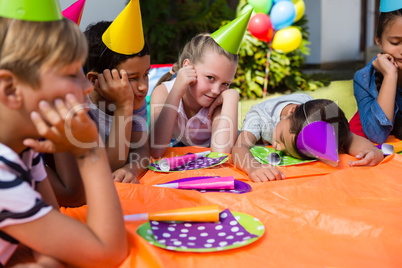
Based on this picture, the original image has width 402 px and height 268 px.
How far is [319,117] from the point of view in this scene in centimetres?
155

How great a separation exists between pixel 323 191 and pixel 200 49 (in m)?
0.97

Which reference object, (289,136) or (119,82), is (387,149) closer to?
(289,136)

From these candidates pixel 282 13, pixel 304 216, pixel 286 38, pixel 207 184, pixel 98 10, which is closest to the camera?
pixel 304 216

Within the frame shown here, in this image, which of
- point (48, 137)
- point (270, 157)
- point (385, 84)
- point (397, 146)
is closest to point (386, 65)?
point (385, 84)

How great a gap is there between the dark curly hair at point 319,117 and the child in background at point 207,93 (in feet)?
1.01

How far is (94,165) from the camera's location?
0.73 metres

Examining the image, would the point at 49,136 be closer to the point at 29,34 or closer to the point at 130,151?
the point at 29,34

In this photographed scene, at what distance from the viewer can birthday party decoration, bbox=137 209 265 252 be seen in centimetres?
80

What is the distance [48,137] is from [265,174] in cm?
86

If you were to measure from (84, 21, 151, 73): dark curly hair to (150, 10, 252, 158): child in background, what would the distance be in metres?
0.32

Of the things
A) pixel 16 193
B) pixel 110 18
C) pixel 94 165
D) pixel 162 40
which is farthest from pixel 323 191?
pixel 162 40

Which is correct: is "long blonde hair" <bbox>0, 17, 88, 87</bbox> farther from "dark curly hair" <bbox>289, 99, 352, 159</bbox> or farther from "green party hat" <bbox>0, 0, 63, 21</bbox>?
"dark curly hair" <bbox>289, 99, 352, 159</bbox>

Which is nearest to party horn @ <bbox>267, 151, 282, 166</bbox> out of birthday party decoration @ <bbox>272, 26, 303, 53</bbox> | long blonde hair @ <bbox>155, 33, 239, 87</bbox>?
long blonde hair @ <bbox>155, 33, 239, 87</bbox>

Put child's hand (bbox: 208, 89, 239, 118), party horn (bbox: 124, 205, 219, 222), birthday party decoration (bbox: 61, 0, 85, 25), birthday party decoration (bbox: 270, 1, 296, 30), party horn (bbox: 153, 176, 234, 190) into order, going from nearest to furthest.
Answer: party horn (bbox: 124, 205, 219, 222)
party horn (bbox: 153, 176, 234, 190)
birthday party decoration (bbox: 61, 0, 85, 25)
child's hand (bbox: 208, 89, 239, 118)
birthday party decoration (bbox: 270, 1, 296, 30)
